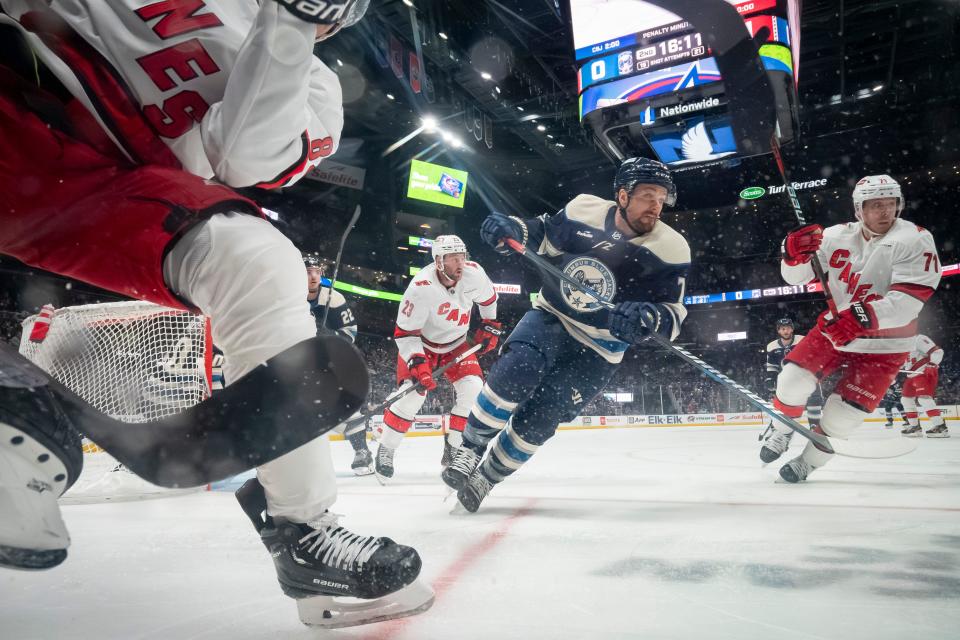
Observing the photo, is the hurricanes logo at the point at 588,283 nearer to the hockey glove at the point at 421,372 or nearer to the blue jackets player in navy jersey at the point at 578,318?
the blue jackets player in navy jersey at the point at 578,318

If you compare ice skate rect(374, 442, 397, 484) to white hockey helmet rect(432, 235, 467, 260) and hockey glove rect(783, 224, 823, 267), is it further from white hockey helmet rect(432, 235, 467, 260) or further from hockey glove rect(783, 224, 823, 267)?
hockey glove rect(783, 224, 823, 267)

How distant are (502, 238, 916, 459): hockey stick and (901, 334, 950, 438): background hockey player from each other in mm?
4159

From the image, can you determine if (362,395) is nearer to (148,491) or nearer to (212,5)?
(212,5)

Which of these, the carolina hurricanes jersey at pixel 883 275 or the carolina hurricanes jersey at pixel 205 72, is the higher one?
the carolina hurricanes jersey at pixel 205 72

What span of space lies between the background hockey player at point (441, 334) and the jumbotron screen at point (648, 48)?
2720 mm

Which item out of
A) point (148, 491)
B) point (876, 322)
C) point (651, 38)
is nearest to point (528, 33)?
point (651, 38)

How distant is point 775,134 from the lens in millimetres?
6312

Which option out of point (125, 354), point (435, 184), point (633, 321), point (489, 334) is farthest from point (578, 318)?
point (435, 184)

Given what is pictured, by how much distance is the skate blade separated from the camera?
919 millimetres

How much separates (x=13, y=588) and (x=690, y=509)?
1875 mm

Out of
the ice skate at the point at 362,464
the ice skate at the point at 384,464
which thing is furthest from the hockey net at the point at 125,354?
the ice skate at the point at 362,464

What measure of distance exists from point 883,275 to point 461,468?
8.56ft

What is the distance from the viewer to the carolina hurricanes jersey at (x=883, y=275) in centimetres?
293

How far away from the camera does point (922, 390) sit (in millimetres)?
6535
